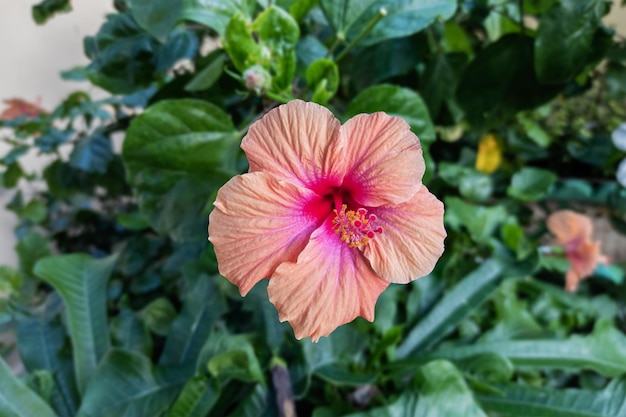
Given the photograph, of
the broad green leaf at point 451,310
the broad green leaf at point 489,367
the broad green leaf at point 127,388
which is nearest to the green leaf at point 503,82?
the broad green leaf at point 451,310

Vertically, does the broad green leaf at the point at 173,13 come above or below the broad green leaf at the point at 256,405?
above

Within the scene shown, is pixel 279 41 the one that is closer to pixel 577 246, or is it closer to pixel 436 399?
pixel 436 399

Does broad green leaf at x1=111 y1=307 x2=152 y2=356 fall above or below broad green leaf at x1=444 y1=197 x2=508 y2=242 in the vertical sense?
above

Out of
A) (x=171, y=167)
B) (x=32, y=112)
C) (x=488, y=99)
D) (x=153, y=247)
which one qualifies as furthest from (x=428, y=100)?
(x=32, y=112)

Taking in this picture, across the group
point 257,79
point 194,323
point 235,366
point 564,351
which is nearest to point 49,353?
point 194,323

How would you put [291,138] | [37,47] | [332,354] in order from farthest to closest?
[37,47] < [332,354] < [291,138]

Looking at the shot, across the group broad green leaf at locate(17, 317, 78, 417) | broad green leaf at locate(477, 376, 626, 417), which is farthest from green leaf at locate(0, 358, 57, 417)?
broad green leaf at locate(477, 376, 626, 417)

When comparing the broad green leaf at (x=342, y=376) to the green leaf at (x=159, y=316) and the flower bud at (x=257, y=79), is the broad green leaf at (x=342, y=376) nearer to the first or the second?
the green leaf at (x=159, y=316)

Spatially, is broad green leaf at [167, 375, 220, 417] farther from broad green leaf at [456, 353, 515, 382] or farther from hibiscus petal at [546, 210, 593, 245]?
hibiscus petal at [546, 210, 593, 245]
